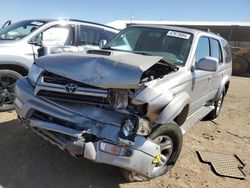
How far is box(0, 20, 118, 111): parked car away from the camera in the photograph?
19.5ft

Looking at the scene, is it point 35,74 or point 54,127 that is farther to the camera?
point 35,74

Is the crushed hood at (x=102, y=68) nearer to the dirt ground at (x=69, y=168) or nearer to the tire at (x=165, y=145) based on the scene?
the tire at (x=165, y=145)

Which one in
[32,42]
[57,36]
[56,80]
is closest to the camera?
[56,80]

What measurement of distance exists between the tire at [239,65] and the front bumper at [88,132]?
60.0 feet

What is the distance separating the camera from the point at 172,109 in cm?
371

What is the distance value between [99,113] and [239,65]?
61.0ft

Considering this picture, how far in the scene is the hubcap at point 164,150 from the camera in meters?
3.90

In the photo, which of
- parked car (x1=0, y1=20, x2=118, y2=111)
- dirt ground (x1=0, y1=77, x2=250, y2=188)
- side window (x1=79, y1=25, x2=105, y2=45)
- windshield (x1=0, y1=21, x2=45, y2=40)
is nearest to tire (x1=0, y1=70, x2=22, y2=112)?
parked car (x1=0, y1=20, x2=118, y2=111)

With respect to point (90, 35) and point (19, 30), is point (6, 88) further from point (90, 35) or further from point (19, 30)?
point (90, 35)

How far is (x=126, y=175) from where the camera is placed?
A: 3.67m

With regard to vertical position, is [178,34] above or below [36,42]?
above

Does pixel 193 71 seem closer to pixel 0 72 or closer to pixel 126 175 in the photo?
pixel 126 175

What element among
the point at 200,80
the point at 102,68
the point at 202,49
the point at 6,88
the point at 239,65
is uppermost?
the point at 102,68

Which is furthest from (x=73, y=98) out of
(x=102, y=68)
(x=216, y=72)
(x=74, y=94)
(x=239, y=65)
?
(x=239, y=65)
